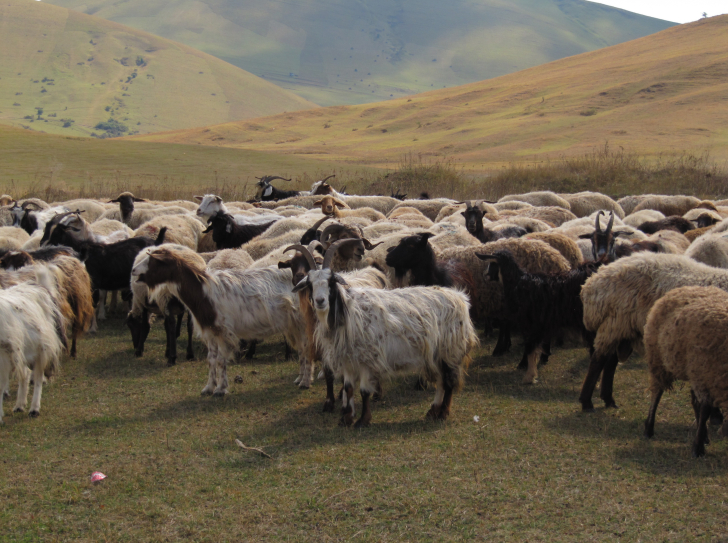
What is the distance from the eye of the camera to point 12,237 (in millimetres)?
13820

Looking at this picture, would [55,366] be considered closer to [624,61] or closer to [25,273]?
[25,273]

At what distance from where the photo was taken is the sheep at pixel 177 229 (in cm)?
1354

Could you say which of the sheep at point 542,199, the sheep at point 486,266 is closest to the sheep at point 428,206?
the sheep at point 542,199

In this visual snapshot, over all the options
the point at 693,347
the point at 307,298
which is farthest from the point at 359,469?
the point at 693,347

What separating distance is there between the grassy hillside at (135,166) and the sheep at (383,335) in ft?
75.0

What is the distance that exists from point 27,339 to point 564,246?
7.89m

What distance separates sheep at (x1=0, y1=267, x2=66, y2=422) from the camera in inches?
264

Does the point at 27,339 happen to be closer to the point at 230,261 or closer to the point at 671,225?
the point at 230,261

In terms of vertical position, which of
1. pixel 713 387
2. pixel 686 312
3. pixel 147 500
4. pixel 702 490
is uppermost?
pixel 686 312

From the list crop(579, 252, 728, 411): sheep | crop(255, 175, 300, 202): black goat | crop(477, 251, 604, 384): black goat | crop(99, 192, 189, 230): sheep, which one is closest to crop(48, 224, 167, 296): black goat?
crop(99, 192, 189, 230): sheep

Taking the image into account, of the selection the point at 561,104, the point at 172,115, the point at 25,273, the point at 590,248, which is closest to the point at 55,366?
the point at 25,273

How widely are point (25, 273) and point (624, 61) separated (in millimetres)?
92167

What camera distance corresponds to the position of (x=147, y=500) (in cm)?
507

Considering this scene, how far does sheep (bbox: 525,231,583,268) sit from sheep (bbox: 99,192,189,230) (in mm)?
9472
